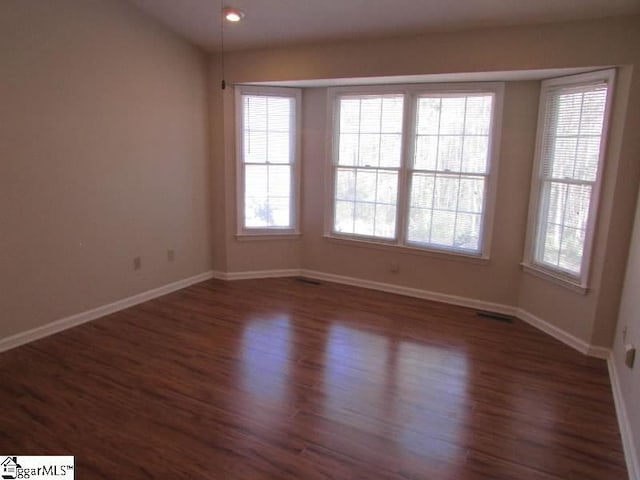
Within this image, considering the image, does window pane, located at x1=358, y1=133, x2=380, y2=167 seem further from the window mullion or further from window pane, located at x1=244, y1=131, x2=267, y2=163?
window pane, located at x1=244, y1=131, x2=267, y2=163

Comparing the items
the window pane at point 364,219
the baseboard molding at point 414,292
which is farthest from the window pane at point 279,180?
the baseboard molding at point 414,292

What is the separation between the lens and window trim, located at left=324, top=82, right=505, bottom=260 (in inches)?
160

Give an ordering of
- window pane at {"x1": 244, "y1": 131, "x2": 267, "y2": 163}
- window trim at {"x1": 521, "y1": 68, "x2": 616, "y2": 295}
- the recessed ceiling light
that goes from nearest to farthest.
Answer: window trim at {"x1": 521, "y1": 68, "x2": 616, "y2": 295}, the recessed ceiling light, window pane at {"x1": 244, "y1": 131, "x2": 267, "y2": 163}

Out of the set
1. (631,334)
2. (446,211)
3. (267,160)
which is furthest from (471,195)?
(267,160)

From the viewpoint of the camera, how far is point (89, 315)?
384 cm

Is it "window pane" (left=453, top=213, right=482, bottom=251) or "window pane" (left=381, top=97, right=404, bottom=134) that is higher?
"window pane" (left=381, top=97, right=404, bottom=134)

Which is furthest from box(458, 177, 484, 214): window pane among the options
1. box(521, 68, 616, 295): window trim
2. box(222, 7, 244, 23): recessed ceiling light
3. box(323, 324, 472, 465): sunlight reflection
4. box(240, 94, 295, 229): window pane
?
box(222, 7, 244, 23): recessed ceiling light

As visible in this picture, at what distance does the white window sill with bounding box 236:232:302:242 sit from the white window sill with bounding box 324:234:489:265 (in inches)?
15.4

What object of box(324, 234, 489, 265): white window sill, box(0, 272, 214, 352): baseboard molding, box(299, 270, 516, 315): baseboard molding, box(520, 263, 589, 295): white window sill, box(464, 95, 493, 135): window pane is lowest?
box(0, 272, 214, 352): baseboard molding

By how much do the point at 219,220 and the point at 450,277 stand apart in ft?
8.44

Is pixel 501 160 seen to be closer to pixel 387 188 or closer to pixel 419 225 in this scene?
pixel 419 225

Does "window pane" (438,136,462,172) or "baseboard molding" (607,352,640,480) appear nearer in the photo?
"baseboard molding" (607,352,640,480)

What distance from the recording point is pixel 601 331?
3.39 m

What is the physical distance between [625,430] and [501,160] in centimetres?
243
